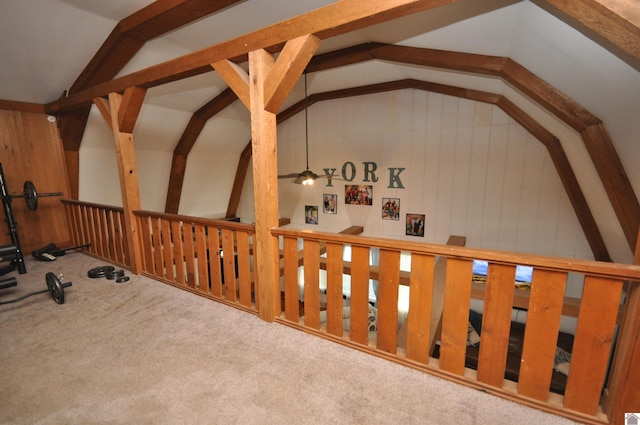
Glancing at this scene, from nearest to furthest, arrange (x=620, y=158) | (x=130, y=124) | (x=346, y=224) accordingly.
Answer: (x=620, y=158) < (x=130, y=124) < (x=346, y=224)

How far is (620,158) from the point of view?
2.12 meters

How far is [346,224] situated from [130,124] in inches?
152

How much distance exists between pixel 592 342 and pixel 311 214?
16.2 feet

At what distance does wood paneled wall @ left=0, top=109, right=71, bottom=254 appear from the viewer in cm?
394

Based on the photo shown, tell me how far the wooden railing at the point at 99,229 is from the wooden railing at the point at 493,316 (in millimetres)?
2921

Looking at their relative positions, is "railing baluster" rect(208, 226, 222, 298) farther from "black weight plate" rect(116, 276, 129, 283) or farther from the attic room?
"black weight plate" rect(116, 276, 129, 283)

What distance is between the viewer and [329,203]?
5738 millimetres

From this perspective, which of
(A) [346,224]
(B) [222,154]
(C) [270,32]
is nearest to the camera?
(C) [270,32]

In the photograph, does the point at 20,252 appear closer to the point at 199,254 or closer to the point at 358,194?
the point at 199,254

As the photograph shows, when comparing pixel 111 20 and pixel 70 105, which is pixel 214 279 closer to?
pixel 111 20

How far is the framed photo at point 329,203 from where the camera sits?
5662 mm

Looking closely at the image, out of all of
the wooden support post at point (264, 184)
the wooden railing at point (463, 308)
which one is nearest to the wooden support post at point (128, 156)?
the wooden railing at point (463, 308)

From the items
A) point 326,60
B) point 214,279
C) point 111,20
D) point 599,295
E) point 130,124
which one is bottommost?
point 214,279

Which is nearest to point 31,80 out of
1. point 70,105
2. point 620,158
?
point 70,105
